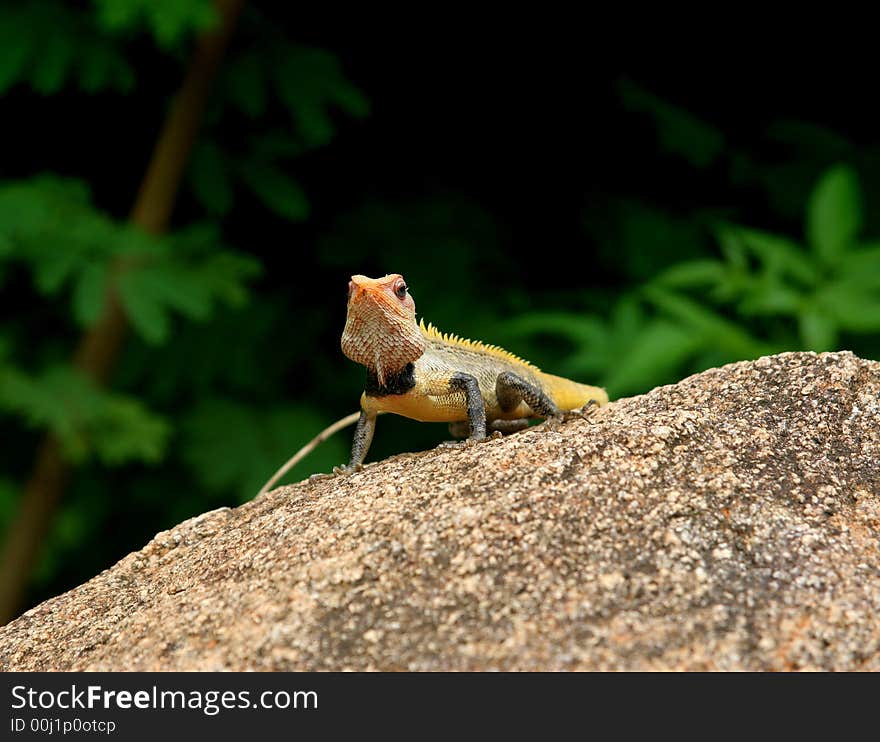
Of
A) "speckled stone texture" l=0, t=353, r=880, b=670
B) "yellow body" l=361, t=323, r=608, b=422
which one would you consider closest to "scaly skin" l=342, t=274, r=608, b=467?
"yellow body" l=361, t=323, r=608, b=422

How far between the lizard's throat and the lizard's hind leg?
1.30ft

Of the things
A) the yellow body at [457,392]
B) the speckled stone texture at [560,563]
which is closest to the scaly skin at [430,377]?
the yellow body at [457,392]

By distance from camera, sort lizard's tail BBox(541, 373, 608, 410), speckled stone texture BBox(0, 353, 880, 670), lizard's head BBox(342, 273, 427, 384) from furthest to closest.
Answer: lizard's tail BBox(541, 373, 608, 410)
lizard's head BBox(342, 273, 427, 384)
speckled stone texture BBox(0, 353, 880, 670)

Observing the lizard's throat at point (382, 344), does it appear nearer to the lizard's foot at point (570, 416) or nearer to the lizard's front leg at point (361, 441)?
the lizard's front leg at point (361, 441)

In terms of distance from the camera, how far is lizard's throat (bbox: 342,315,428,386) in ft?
11.3

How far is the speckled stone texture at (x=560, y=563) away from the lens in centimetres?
250

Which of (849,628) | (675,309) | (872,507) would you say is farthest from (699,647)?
(675,309)

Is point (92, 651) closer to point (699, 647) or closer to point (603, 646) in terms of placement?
point (603, 646)

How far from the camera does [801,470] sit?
3076 millimetres

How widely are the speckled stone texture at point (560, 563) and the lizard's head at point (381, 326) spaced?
1.09 feet

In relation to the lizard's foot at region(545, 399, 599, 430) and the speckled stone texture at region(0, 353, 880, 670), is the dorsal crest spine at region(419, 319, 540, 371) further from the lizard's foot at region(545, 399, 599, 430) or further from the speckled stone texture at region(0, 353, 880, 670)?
the speckled stone texture at region(0, 353, 880, 670)

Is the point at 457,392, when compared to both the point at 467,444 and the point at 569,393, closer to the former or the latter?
the point at 467,444

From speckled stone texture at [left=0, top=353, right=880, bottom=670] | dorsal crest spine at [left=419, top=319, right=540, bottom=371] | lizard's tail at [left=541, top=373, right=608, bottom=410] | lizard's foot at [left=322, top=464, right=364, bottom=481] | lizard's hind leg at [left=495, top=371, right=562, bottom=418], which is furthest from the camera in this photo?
lizard's tail at [left=541, top=373, right=608, bottom=410]
